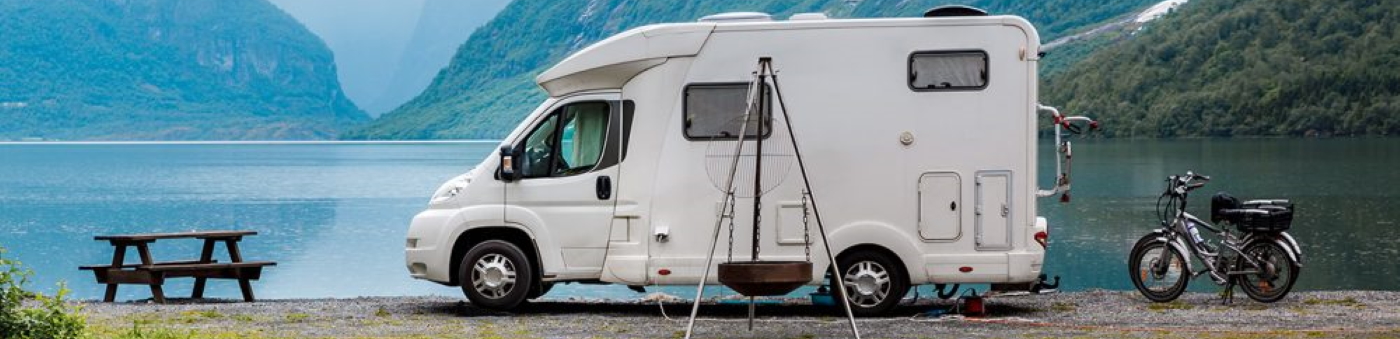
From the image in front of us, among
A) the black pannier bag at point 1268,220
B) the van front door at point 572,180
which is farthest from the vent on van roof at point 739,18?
the black pannier bag at point 1268,220

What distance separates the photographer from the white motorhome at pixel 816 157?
15.0 m

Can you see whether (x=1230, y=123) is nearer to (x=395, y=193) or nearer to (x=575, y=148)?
(x=395, y=193)

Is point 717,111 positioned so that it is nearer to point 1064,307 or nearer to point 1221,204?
point 1064,307

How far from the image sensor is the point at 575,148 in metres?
15.9

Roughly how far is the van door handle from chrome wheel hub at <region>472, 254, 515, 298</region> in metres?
1.01

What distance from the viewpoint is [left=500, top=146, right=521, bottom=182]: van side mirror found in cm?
1573

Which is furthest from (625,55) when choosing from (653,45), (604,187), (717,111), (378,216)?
(378,216)

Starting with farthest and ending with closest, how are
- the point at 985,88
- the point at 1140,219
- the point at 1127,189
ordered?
the point at 1127,189, the point at 1140,219, the point at 985,88

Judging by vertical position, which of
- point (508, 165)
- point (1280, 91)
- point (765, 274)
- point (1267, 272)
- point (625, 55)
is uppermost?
point (1280, 91)

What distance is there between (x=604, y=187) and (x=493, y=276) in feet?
4.15

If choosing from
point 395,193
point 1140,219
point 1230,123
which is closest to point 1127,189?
point 1140,219

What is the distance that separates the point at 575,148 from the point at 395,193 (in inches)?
2793

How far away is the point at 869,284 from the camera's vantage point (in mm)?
15469

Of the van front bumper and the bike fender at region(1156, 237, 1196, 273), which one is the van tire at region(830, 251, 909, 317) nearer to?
the bike fender at region(1156, 237, 1196, 273)
